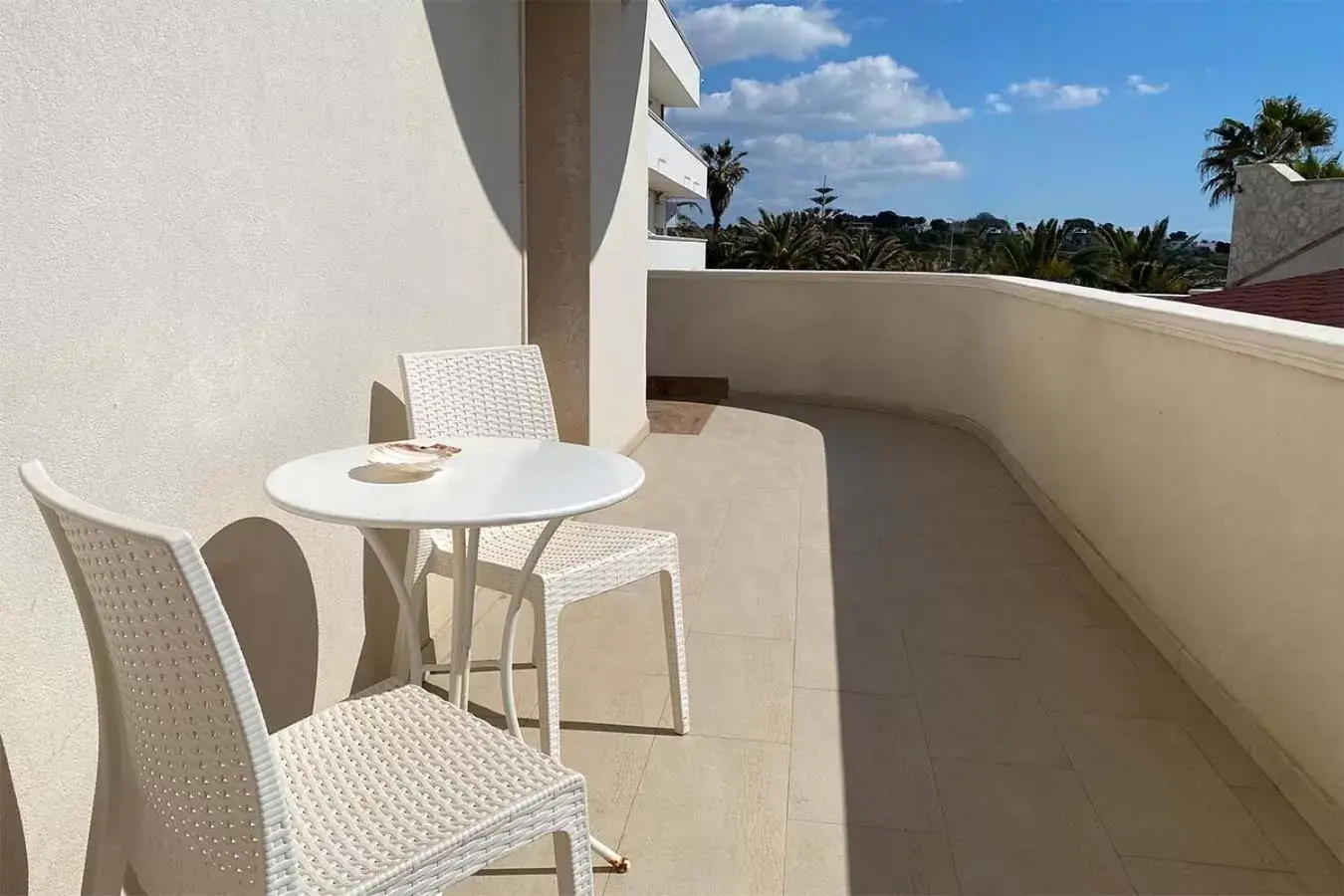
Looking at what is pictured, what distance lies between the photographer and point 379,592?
2578 millimetres

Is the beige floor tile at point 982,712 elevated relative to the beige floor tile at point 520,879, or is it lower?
elevated

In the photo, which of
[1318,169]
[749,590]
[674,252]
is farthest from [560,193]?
[1318,169]

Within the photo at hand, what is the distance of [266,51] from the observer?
6.18ft

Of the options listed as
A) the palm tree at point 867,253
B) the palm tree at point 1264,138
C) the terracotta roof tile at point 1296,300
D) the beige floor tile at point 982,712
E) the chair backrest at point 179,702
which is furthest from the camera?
the palm tree at point 867,253

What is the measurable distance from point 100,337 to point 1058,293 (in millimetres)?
4195

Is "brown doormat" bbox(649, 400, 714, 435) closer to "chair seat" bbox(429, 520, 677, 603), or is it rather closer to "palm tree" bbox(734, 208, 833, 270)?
"chair seat" bbox(429, 520, 677, 603)

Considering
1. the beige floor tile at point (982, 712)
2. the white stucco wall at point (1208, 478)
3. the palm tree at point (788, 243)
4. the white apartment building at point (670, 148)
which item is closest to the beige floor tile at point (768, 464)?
the white stucco wall at point (1208, 478)

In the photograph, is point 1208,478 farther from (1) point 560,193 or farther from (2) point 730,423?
(2) point 730,423

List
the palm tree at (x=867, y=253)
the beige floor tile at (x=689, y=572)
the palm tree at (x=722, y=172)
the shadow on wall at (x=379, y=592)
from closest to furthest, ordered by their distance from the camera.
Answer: the shadow on wall at (x=379, y=592) → the beige floor tile at (x=689, y=572) → the palm tree at (x=867, y=253) → the palm tree at (x=722, y=172)

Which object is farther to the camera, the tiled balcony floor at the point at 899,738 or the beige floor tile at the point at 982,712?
the beige floor tile at the point at 982,712

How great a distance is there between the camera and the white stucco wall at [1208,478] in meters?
2.10

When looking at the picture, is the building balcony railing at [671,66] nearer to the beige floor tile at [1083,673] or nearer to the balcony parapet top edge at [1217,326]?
the balcony parapet top edge at [1217,326]

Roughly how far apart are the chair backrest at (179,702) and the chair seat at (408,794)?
11 centimetres

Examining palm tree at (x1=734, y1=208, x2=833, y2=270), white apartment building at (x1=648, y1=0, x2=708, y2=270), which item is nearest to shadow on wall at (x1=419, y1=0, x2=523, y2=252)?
white apartment building at (x1=648, y1=0, x2=708, y2=270)
